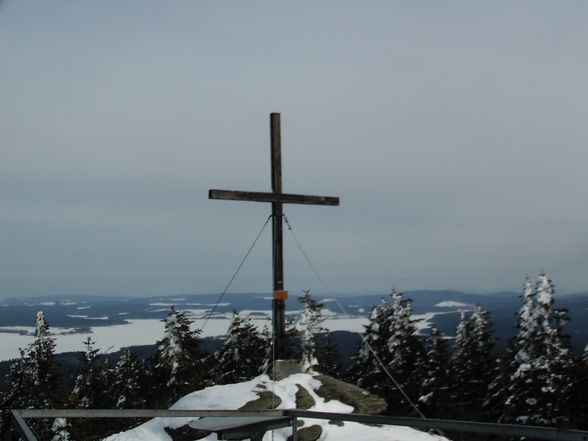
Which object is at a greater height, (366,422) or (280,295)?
(280,295)

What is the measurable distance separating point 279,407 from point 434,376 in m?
49.7

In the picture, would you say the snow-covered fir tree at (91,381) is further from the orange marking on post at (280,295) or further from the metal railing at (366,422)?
the metal railing at (366,422)

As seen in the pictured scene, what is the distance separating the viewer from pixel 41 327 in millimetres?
71938

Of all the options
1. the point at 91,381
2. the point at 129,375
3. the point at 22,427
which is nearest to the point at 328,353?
the point at 129,375

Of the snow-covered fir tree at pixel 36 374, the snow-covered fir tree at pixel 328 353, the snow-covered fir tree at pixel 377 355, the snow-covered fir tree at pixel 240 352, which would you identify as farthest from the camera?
the snow-covered fir tree at pixel 36 374

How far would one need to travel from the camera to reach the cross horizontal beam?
13273mm

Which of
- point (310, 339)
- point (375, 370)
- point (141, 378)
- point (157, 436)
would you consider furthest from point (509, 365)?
point (157, 436)

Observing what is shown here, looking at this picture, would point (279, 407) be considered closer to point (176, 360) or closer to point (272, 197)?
point (272, 197)

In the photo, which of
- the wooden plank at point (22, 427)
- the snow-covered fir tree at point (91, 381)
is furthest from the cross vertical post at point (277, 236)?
the snow-covered fir tree at point (91, 381)

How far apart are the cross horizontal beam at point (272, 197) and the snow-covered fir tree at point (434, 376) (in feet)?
145

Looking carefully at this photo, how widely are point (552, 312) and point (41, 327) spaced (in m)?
51.2

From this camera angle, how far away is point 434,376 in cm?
5975

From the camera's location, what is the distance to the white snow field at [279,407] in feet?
38.6

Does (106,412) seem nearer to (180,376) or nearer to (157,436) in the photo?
(157,436)
